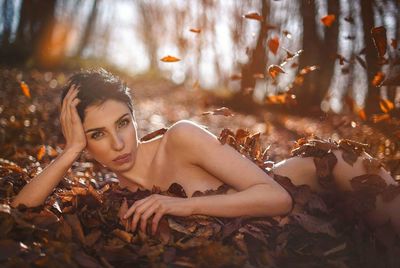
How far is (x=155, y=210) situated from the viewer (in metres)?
2.32

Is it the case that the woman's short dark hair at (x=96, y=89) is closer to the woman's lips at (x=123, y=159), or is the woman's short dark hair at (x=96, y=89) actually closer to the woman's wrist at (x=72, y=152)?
the woman's wrist at (x=72, y=152)

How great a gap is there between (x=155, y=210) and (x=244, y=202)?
0.47 meters

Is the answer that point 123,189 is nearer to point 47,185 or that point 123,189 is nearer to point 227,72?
point 47,185

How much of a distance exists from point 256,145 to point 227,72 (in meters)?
12.0

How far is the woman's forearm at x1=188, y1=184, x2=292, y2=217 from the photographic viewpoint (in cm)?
242

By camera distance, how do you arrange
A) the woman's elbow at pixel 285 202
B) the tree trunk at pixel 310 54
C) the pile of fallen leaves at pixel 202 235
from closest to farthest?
the pile of fallen leaves at pixel 202 235 → the woman's elbow at pixel 285 202 → the tree trunk at pixel 310 54

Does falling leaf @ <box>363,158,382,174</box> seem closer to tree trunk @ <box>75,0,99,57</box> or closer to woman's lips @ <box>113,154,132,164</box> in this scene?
woman's lips @ <box>113,154,132,164</box>

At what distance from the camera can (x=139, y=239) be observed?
233 centimetres

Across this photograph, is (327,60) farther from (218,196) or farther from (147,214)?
(147,214)

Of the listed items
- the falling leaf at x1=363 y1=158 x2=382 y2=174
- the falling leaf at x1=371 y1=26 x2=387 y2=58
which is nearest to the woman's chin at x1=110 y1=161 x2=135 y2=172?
the falling leaf at x1=363 y1=158 x2=382 y2=174

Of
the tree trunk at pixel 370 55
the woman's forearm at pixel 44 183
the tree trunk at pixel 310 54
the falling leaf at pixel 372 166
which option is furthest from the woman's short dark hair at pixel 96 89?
the tree trunk at pixel 310 54

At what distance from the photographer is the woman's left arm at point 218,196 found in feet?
7.73

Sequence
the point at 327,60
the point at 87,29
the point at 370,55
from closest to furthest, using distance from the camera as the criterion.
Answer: the point at 370,55, the point at 327,60, the point at 87,29

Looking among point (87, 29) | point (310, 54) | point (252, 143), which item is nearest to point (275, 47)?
point (252, 143)
